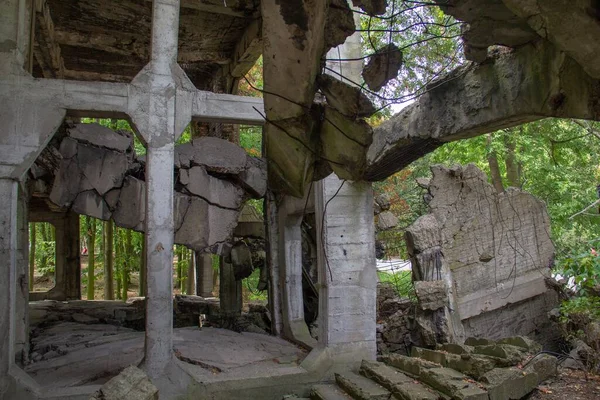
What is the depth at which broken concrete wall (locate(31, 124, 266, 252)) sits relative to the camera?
718 centimetres

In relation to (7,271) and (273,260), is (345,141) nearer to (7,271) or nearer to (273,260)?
(7,271)

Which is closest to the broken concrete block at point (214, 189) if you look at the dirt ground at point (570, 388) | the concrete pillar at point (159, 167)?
the concrete pillar at point (159, 167)

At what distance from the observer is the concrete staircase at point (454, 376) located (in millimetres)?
5023

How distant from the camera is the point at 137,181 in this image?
757 cm

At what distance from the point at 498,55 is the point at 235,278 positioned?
7.65 m

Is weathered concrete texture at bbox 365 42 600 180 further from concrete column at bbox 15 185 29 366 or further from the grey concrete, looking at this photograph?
the grey concrete

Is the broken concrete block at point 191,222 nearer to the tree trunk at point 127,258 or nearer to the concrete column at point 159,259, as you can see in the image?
the concrete column at point 159,259

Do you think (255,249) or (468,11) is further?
(255,249)

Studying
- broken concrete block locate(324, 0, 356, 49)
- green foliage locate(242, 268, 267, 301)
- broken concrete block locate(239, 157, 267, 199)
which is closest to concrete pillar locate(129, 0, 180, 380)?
broken concrete block locate(239, 157, 267, 199)

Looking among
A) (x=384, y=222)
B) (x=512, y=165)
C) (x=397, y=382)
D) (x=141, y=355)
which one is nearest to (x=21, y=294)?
(x=141, y=355)

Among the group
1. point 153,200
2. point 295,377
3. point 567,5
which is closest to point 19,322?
point 153,200

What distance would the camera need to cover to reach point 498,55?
13.2 ft

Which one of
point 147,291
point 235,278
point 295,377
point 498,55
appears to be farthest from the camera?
point 235,278

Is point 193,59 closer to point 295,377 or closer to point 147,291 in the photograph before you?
point 147,291
